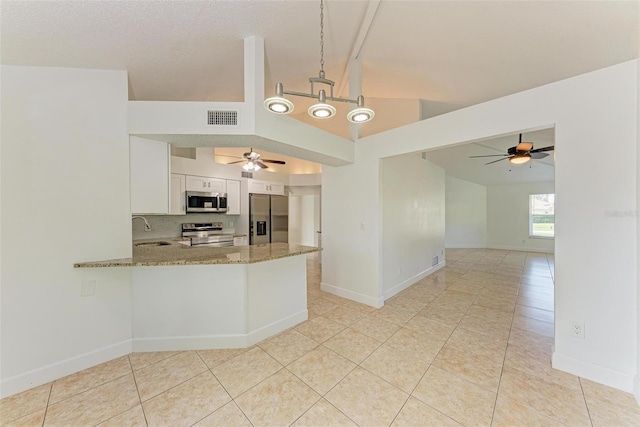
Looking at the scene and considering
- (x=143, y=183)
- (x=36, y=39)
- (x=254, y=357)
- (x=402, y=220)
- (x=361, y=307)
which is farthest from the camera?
(x=402, y=220)

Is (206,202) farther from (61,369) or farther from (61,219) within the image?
(61,369)

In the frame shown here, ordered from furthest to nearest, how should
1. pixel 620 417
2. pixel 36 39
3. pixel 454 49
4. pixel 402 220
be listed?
pixel 402 220 < pixel 454 49 < pixel 36 39 < pixel 620 417

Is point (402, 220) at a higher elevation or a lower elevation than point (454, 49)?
lower

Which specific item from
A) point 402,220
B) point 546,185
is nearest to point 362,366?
point 402,220

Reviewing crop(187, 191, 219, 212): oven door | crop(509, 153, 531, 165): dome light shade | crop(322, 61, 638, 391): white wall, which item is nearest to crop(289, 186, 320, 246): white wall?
crop(187, 191, 219, 212): oven door

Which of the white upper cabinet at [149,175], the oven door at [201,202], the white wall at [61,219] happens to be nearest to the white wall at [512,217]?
the oven door at [201,202]

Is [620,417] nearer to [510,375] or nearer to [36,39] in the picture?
[510,375]

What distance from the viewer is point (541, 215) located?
313 inches

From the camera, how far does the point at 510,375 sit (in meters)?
1.99

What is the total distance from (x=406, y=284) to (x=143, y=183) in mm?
4244

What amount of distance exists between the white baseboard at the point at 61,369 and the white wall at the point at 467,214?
9.70 m

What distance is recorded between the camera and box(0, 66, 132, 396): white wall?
1.87m

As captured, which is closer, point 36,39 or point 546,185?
point 36,39

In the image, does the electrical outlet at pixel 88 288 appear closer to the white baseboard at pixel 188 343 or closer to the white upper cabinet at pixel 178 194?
the white baseboard at pixel 188 343
